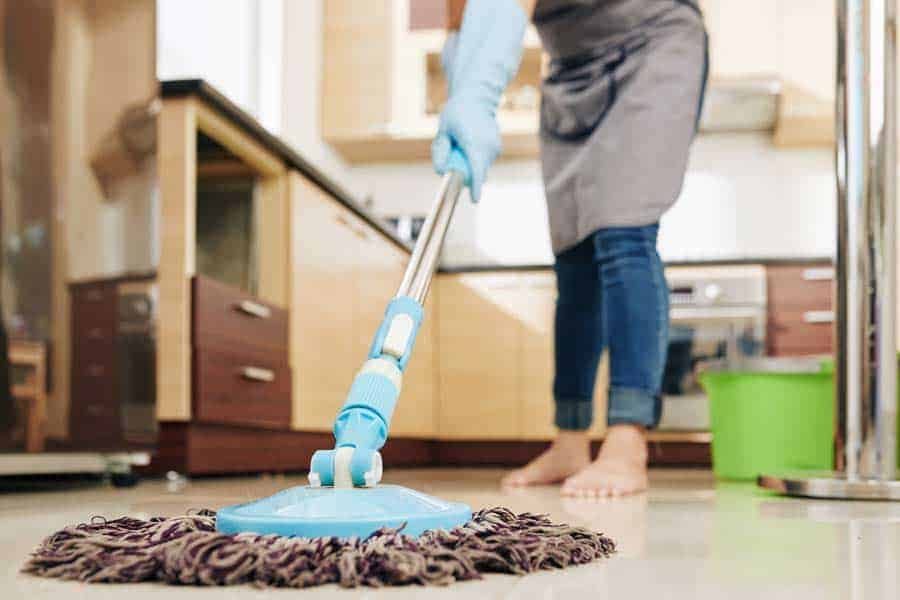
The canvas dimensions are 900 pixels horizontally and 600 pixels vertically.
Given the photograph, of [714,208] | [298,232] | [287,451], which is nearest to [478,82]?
[298,232]

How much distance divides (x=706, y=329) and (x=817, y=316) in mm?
361

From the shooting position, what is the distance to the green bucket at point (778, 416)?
2.30m

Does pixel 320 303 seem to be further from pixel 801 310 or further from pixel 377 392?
pixel 377 392

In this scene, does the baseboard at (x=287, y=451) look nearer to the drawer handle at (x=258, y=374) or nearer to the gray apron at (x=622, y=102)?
the drawer handle at (x=258, y=374)

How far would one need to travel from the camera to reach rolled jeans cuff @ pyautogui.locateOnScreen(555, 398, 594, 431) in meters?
1.94

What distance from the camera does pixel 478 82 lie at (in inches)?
55.8

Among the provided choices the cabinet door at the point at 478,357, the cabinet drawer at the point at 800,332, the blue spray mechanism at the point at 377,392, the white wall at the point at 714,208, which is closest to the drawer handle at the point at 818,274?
the cabinet drawer at the point at 800,332

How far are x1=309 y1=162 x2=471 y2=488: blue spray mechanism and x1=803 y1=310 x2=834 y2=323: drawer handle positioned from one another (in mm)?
2721

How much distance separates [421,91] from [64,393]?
2.61 m

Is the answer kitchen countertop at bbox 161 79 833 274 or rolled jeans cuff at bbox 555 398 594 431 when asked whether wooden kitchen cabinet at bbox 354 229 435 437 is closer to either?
kitchen countertop at bbox 161 79 833 274

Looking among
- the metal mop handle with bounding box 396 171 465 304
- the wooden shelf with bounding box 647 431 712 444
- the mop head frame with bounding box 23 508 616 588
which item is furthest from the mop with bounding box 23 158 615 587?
the wooden shelf with bounding box 647 431 712 444

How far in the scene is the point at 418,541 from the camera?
69 centimetres

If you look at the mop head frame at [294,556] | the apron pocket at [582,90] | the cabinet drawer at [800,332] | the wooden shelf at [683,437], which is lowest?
the wooden shelf at [683,437]

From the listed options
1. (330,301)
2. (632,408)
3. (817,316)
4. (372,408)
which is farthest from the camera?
(817,316)
